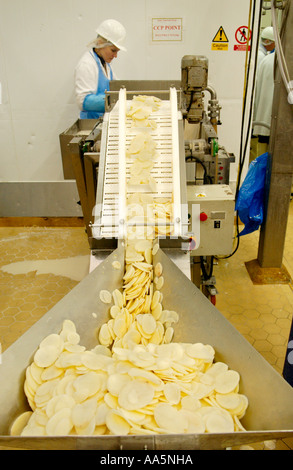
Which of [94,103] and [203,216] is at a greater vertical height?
[94,103]

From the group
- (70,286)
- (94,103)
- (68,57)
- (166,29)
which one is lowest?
(70,286)

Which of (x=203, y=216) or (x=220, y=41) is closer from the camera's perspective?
(x=203, y=216)

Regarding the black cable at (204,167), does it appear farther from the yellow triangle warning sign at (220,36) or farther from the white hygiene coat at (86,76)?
the yellow triangle warning sign at (220,36)

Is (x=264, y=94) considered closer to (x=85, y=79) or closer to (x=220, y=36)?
(x=220, y=36)

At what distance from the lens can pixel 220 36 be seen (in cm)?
341

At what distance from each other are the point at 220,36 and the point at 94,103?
1393mm

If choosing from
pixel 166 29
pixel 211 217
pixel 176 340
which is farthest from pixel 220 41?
pixel 176 340

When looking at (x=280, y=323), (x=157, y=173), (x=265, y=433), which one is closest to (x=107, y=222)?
(x=157, y=173)

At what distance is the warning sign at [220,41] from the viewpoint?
3395 millimetres
